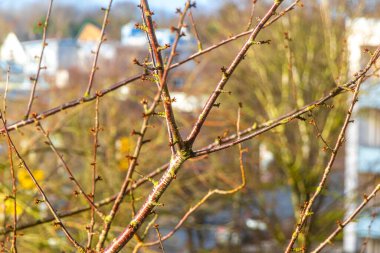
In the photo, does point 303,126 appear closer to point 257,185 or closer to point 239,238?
point 257,185

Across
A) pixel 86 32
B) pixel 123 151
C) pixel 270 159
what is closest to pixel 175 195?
pixel 123 151

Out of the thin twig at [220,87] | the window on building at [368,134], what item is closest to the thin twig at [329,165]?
the thin twig at [220,87]

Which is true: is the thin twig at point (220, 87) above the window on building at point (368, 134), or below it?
below

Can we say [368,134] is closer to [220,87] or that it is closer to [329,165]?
[329,165]

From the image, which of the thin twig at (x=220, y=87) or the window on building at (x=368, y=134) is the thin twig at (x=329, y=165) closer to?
the thin twig at (x=220, y=87)

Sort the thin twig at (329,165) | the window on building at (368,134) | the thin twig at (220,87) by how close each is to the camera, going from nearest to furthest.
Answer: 1. the thin twig at (220,87)
2. the thin twig at (329,165)
3. the window on building at (368,134)

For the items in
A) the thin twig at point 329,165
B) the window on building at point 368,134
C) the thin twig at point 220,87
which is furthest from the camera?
the window on building at point 368,134

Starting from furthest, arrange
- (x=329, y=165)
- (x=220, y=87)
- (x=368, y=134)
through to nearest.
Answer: (x=368, y=134)
(x=329, y=165)
(x=220, y=87)

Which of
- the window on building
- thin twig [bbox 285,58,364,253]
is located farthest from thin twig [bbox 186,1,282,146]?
the window on building

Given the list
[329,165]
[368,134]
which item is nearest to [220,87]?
[329,165]

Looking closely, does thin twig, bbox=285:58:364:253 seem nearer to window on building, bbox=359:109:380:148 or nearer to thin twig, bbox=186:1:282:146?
thin twig, bbox=186:1:282:146

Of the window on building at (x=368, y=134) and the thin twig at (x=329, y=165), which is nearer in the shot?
the thin twig at (x=329, y=165)

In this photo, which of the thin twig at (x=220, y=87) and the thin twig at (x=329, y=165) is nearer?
the thin twig at (x=220, y=87)

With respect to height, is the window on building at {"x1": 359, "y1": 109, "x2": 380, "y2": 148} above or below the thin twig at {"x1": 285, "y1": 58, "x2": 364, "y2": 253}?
above
